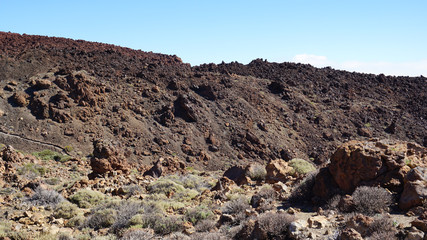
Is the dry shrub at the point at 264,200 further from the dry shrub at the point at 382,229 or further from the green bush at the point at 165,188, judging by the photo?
the green bush at the point at 165,188

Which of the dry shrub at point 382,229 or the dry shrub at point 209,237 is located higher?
the dry shrub at point 382,229

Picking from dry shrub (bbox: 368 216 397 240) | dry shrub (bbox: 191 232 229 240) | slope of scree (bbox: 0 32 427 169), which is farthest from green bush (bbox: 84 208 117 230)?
slope of scree (bbox: 0 32 427 169)

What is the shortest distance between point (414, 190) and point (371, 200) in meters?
0.87

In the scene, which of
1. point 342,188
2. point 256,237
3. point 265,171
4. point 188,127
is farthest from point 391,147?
point 188,127

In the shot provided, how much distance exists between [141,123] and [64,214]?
16785 mm

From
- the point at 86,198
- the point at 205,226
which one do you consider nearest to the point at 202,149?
the point at 86,198

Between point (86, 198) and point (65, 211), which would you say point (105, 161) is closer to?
point (86, 198)

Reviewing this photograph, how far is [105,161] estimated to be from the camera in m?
14.1

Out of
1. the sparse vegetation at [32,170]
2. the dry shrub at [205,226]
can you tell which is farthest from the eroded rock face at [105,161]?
the dry shrub at [205,226]

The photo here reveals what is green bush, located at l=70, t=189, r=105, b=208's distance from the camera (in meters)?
10.0

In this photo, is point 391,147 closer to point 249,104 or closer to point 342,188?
point 342,188

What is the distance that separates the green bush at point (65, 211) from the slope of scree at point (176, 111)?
12.8 metres

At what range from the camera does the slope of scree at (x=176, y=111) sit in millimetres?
22984

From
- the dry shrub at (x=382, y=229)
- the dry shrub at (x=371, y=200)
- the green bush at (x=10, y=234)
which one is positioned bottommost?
the green bush at (x=10, y=234)
